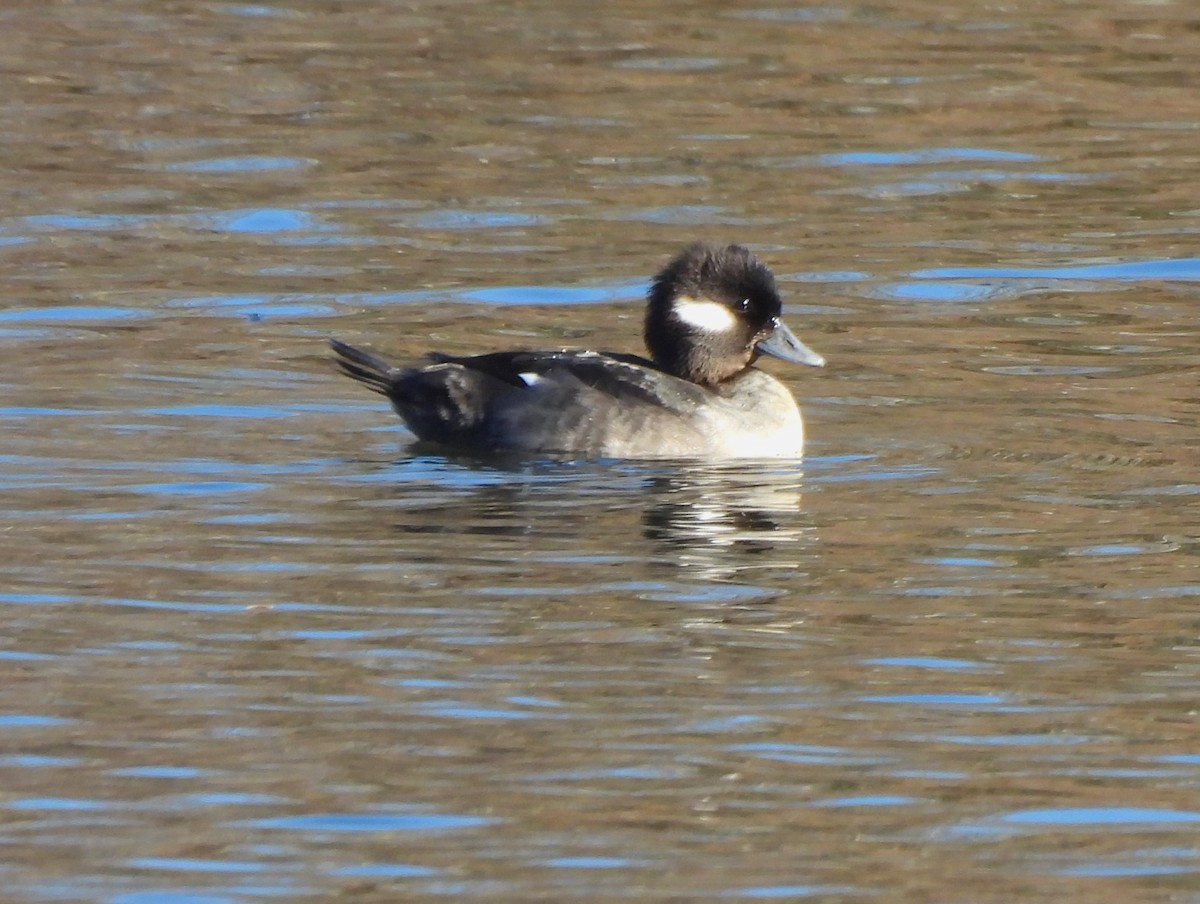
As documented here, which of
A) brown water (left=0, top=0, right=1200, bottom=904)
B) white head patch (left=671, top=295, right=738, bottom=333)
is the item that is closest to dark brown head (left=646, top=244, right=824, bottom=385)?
white head patch (left=671, top=295, right=738, bottom=333)

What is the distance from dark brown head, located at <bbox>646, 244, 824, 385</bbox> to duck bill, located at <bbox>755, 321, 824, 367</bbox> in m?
0.04

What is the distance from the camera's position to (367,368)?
33.3ft

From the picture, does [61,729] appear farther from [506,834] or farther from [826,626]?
[826,626]

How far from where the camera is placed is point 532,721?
6.29 m

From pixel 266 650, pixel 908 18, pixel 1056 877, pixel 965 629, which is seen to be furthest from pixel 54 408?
pixel 908 18

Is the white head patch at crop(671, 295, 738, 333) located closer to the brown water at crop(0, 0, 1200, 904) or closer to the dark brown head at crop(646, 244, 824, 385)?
the dark brown head at crop(646, 244, 824, 385)

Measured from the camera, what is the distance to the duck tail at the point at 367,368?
10047 millimetres

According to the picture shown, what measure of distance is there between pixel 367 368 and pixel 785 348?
173cm

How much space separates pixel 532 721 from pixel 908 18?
46.5 ft

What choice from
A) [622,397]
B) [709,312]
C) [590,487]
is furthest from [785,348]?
[590,487]

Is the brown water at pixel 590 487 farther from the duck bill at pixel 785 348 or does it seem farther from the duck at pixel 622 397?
the duck bill at pixel 785 348

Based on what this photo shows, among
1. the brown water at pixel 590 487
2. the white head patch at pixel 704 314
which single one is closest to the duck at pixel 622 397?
the white head patch at pixel 704 314

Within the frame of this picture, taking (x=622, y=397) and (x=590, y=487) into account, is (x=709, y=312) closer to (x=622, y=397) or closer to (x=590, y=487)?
(x=622, y=397)

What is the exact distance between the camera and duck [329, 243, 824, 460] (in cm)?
979
